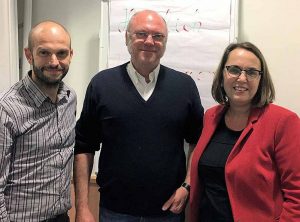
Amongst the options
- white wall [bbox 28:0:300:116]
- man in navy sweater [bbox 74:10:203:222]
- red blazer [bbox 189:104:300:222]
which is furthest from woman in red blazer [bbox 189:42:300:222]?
white wall [bbox 28:0:300:116]

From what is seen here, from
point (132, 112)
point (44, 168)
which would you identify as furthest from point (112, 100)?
point (44, 168)

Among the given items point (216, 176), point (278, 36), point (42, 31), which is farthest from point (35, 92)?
point (278, 36)

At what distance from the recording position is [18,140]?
4.37 ft

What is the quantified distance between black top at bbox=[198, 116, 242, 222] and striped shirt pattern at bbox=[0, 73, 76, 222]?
2.07 ft

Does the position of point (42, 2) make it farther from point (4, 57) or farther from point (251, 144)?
point (251, 144)

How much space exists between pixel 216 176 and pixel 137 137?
0.40 m

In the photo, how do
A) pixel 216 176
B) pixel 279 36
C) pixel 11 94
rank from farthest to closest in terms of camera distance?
pixel 279 36 → pixel 216 176 → pixel 11 94

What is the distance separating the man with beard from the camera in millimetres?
1309

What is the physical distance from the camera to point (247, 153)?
1411 millimetres

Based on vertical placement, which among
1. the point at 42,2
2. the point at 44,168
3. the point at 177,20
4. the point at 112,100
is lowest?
the point at 44,168

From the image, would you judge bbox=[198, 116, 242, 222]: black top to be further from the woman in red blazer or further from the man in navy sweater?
the man in navy sweater

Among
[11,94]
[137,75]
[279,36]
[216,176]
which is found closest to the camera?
[11,94]

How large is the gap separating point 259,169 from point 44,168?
887 millimetres

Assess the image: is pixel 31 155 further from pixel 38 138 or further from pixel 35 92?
pixel 35 92
